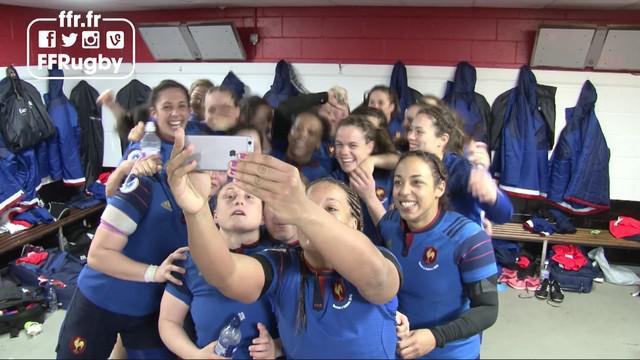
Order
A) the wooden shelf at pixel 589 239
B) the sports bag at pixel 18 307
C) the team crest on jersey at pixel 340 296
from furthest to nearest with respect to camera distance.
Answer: the wooden shelf at pixel 589 239 → the sports bag at pixel 18 307 → the team crest on jersey at pixel 340 296

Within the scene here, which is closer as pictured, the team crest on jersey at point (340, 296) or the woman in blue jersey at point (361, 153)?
the team crest on jersey at point (340, 296)

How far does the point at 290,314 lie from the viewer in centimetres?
55

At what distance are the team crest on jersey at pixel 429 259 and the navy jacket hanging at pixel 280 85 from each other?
0.32 metres

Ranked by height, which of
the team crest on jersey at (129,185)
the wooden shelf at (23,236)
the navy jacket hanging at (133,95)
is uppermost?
the navy jacket hanging at (133,95)

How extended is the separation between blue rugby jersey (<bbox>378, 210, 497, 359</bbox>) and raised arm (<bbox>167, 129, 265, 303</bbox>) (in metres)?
0.27

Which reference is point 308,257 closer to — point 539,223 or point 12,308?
point 12,308

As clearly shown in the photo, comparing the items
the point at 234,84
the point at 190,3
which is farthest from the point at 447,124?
the point at 190,3

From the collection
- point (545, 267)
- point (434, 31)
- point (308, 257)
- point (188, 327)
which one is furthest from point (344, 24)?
point (545, 267)

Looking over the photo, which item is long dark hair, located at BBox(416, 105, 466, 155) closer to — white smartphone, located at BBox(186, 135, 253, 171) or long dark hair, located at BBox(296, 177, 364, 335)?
long dark hair, located at BBox(296, 177, 364, 335)

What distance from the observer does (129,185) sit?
683mm

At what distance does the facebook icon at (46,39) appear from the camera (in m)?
0.71

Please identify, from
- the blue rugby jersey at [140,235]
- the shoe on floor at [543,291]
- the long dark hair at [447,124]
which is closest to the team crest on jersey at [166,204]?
the blue rugby jersey at [140,235]

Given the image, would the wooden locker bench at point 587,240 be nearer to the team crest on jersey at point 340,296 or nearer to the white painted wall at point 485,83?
the white painted wall at point 485,83

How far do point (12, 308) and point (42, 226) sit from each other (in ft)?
1.04
